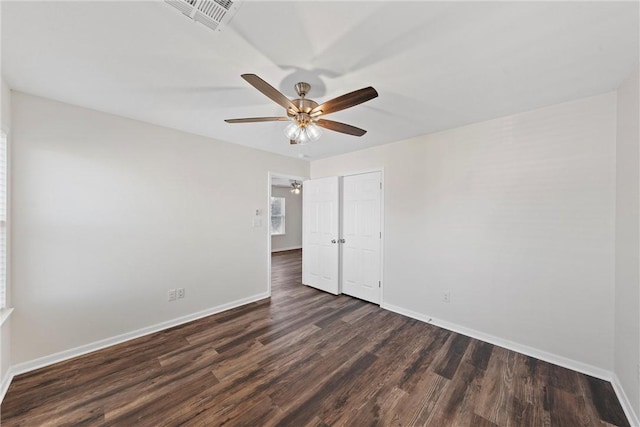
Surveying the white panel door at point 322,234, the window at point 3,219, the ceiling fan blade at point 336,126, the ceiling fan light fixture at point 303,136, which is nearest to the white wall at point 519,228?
the white panel door at point 322,234

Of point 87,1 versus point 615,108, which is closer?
point 87,1

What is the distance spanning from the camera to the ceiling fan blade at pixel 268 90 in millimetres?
1338

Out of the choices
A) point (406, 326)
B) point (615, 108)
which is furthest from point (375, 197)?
point (615, 108)

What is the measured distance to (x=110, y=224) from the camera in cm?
251

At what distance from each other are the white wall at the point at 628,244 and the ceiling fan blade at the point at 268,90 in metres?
2.44

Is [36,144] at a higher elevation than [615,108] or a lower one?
lower

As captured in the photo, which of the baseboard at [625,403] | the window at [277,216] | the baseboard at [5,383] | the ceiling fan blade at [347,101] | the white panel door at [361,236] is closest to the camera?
the ceiling fan blade at [347,101]

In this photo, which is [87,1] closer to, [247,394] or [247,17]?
[247,17]

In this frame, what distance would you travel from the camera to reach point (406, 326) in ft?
9.83

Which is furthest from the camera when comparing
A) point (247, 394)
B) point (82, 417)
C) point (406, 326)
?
point (406, 326)

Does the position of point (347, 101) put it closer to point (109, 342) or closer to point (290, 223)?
point (109, 342)

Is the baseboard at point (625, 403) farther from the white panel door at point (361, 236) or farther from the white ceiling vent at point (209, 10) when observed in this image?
the white ceiling vent at point (209, 10)

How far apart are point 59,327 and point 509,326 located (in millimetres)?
4479

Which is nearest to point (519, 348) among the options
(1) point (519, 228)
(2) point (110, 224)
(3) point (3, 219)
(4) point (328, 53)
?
(1) point (519, 228)
